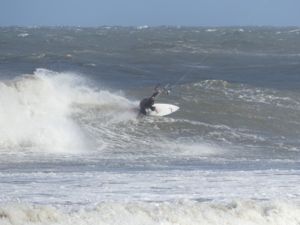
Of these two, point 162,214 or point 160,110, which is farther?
point 160,110

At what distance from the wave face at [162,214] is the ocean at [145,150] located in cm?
1

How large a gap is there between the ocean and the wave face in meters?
0.01

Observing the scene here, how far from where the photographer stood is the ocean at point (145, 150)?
965 cm

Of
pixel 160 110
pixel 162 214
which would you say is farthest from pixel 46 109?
pixel 162 214

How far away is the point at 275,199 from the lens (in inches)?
421

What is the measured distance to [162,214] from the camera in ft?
30.9

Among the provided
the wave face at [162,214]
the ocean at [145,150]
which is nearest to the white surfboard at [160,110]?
the ocean at [145,150]

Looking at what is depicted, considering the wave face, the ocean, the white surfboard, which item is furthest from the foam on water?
the wave face

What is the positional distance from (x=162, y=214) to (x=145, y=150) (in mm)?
8245

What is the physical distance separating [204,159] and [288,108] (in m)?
9.89

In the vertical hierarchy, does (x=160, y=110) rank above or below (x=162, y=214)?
below

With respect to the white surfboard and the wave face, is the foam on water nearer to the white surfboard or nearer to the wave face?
the white surfboard

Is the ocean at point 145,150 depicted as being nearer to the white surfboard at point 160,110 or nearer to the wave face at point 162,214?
the wave face at point 162,214

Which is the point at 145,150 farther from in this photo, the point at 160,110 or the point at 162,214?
the point at 162,214
